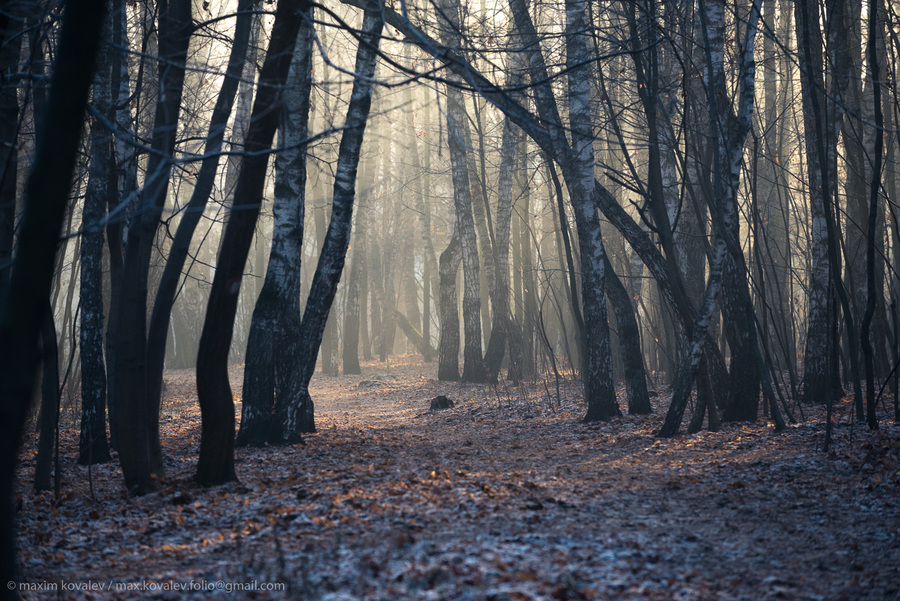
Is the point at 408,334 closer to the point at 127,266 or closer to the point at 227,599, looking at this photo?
the point at 127,266

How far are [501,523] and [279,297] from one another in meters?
4.88

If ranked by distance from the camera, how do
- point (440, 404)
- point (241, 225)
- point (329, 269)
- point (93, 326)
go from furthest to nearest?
1. point (440, 404)
2. point (329, 269)
3. point (93, 326)
4. point (241, 225)

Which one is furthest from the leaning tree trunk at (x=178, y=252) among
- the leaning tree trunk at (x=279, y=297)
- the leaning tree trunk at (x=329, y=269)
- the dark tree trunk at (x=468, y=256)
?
A: the dark tree trunk at (x=468, y=256)

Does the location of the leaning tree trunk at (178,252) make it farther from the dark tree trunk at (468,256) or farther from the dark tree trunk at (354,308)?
the dark tree trunk at (354,308)

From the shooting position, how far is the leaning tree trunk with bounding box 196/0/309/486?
5551 mm

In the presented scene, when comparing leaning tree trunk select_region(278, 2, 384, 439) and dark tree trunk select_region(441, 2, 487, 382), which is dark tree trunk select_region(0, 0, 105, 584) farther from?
dark tree trunk select_region(441, 2, 487, 382)

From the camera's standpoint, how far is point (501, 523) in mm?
4371

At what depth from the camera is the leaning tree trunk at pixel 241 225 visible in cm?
555

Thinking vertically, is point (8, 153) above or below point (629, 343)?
above

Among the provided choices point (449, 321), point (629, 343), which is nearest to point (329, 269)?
point (629, 343)

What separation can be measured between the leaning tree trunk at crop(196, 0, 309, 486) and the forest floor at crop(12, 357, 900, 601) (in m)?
0.99

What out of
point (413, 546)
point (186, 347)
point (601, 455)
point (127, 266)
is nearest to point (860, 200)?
point (601, 455)

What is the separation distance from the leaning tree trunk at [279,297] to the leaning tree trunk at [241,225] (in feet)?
7.82

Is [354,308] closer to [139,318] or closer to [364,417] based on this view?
[364,417]
